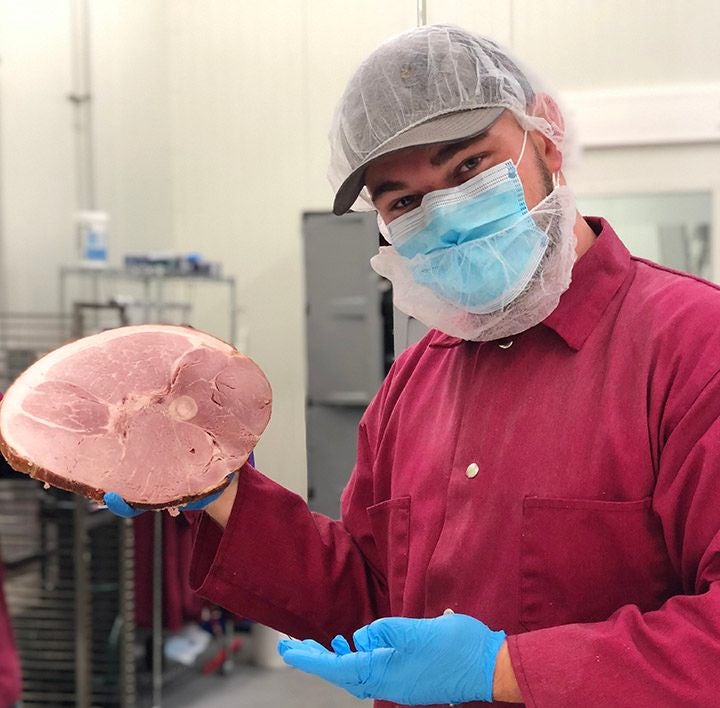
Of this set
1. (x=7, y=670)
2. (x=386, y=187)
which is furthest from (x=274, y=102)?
(x=7, y=670)

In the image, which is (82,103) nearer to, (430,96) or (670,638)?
(430,96)

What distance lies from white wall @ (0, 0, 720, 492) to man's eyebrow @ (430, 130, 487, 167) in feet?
0.72

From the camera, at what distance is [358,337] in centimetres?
127

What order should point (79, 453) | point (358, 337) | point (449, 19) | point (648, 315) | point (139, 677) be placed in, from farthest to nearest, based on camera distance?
point (139, 677)
point (358, 337)
point (449, 19)
point (79, 453)
point (648, 315)

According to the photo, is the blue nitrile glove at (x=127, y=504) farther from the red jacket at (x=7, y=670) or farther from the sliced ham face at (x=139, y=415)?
the red jacket at (x=7, y=670)

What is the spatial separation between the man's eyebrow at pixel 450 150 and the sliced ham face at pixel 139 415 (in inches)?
13.1

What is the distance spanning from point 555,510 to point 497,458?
0.27 ft

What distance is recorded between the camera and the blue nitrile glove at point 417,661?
716mm

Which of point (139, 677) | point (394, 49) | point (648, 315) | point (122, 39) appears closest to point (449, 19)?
point (394, 49)

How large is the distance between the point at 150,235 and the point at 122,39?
2.31 ft

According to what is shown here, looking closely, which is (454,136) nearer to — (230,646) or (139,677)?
Result: (230,646)

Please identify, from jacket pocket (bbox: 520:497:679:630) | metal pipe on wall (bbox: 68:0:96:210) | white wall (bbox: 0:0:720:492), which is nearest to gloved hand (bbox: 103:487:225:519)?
white wall (bbox: 0:0:720:492)

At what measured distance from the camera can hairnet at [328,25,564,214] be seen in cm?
84

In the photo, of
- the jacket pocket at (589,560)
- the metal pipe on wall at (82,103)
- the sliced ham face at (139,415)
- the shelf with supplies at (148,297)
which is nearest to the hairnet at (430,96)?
the sliced ham face at (139,415)
